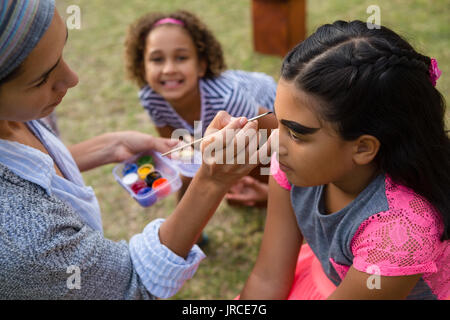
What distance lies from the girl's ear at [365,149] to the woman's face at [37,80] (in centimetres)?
87

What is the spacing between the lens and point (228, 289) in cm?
243

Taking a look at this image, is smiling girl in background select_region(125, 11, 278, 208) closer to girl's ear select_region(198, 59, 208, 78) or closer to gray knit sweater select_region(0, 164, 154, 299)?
girl's ear select_region(198, 59, 208, 78)

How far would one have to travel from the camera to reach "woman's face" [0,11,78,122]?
3.56 ft

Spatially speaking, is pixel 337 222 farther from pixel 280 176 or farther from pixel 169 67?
pixel 169 67

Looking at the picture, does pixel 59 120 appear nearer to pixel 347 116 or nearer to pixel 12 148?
pixel 12 148

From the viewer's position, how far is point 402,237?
1.20 m

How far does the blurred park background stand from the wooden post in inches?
5.1

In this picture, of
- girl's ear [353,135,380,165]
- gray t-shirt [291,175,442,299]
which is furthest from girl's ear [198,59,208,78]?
girl's ear [353,135,380,165]

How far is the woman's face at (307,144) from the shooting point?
3.91 feet

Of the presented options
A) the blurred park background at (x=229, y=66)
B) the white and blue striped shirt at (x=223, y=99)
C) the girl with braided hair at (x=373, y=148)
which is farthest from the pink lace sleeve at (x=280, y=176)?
the white and blue striped shirt at (x=223, y=99)
